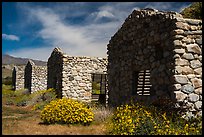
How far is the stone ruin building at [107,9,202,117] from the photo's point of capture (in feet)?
31.7

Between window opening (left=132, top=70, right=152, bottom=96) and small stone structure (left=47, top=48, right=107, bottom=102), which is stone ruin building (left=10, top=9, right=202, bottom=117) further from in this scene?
small stone structure (left=47, top=48, right=107, bottom=102)

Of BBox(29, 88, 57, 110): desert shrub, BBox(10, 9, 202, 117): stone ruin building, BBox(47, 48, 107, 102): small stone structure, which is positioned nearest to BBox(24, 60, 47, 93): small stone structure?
BBox(29, 88, 57, 110): desert shrub

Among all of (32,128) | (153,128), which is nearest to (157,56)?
(153,128)

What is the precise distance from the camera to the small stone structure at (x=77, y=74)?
2009 centimetres

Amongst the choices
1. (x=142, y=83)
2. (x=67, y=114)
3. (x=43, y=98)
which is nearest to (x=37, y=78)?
(x=43, y=98)

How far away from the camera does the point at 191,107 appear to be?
376 inches

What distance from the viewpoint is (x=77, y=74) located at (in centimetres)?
2030

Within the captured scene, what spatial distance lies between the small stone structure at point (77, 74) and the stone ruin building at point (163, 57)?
6831mm

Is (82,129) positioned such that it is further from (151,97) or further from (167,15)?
(167,15)

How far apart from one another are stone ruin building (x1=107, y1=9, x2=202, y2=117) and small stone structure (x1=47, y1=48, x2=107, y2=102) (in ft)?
22.4

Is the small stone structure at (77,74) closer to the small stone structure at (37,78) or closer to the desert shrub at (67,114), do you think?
the desert shrub at (67,114)

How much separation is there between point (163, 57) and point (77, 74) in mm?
10576

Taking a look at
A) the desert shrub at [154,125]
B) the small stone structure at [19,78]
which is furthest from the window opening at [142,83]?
the small stone structure at [19,78]

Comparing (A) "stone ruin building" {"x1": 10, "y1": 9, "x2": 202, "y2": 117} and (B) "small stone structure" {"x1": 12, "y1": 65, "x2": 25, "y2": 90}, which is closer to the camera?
(A) "stone ruin building" {"x1": 10, "y1": 9, "x2": 202, "y2": 117}
